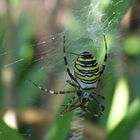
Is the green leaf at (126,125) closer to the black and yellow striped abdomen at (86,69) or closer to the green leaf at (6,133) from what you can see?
the black and yellow striped abdomen at (86,69)

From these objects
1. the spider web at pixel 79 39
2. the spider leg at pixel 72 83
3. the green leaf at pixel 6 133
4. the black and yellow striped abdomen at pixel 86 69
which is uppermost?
the spider web at pixel 79 39

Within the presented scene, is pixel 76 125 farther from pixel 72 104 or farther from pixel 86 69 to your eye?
pixel 86 69

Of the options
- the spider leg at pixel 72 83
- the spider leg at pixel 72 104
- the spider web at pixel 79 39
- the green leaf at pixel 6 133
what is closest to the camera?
the green leaf at pixel 6 133

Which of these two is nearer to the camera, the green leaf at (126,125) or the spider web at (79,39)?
the spider web at (79,39)

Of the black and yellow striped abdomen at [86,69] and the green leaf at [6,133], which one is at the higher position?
the black and yellow striped abdomen at [86,69]

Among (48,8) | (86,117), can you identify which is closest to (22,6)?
(48,8)

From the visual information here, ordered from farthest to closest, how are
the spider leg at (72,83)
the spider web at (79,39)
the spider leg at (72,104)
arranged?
the spider leg at (72,83)
the spider leg at (72,104)
the spider web at (79,39)

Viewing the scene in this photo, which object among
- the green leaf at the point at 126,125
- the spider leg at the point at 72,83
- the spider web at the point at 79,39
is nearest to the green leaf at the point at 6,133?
the spider web at the point at 79,39

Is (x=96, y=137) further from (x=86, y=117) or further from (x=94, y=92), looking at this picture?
(x=94, y=92)

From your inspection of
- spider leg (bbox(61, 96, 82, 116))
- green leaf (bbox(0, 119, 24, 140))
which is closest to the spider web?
spider leg (bbox(61, 96, 82, 116))
